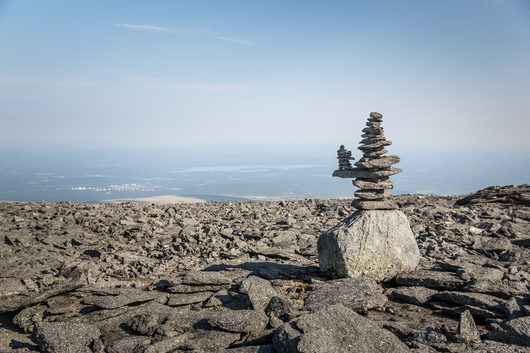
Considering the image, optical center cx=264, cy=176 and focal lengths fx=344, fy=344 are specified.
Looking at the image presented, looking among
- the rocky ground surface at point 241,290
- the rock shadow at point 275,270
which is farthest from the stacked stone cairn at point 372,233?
the rock shadow at point 275,270

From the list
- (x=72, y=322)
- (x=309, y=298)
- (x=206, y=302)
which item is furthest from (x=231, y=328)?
(x=72, y=322)

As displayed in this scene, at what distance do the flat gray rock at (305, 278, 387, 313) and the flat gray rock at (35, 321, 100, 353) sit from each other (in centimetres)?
525

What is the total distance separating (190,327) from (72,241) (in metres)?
11.2

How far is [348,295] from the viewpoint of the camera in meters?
9.52

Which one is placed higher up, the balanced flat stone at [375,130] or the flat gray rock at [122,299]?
the balanced flat stone at [375,130]

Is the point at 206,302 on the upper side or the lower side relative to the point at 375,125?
lower

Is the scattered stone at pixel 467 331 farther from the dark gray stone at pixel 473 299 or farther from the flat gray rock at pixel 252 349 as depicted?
the flat gray rock at pixel 252 349

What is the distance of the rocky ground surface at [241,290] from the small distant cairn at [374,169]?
8.69ft

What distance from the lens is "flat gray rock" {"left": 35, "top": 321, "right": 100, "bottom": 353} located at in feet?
23.9

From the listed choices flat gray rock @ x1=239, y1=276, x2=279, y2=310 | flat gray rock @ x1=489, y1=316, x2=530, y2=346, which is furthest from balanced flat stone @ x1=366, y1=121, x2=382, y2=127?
flat gray rock @ x1=489, y1=316, x2=530, y2=346

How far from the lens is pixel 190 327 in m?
8.18

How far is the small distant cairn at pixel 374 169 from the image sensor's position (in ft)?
A: 39.5

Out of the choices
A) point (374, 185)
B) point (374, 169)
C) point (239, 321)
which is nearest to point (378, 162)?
point (374, 169)

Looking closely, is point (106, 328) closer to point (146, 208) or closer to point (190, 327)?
point (190, 327)
